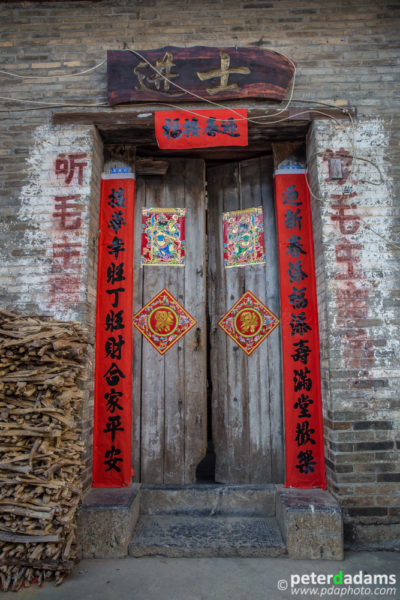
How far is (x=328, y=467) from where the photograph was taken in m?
3.48

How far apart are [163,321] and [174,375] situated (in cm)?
53

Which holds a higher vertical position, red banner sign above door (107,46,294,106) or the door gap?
→ red banner sign above door (107,46,294,106)

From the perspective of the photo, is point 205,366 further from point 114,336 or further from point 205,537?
point 205,537

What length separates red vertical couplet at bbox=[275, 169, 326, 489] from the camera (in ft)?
11.8

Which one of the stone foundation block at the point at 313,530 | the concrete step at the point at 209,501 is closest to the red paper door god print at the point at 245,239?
the concrete step at the point at 209,501

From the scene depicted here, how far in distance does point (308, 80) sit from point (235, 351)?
260cm

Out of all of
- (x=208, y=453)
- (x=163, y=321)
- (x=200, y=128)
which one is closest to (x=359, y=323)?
(x=163, y=321)

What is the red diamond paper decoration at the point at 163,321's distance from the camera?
4023 millimetres

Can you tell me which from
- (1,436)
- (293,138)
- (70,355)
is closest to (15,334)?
(70,355)

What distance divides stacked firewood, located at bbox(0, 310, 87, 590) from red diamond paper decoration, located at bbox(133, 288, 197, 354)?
3.23 feet

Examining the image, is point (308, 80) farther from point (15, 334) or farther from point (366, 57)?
point (15, 334)

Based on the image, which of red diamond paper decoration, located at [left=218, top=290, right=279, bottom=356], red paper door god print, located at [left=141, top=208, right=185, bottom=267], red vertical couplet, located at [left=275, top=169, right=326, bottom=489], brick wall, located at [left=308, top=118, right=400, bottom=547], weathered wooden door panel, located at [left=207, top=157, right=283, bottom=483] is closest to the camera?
brick wall, located at [left=308, top=118, right=400, bottom=547]

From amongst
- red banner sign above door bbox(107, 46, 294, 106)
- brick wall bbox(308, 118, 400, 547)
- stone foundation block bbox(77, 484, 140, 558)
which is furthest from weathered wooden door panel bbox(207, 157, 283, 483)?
stone foundation block bbox(77, 484, 140, 558)

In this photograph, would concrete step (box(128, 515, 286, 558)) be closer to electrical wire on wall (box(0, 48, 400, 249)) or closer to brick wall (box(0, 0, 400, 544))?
brick wall (box(0, 0, 400, 544))
